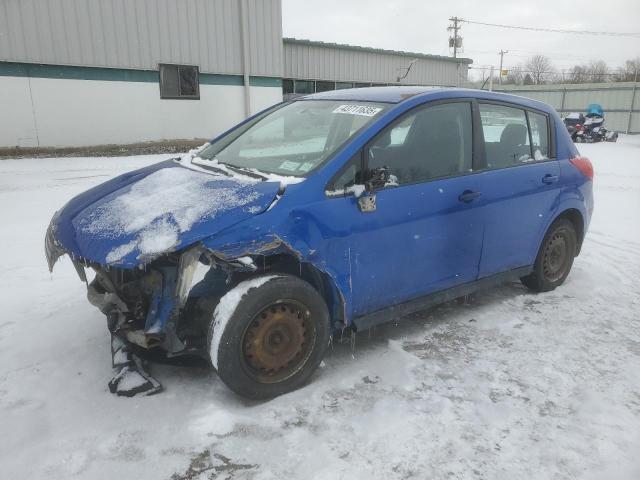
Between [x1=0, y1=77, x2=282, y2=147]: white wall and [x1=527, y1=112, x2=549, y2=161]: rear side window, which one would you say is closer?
[x1=527, y1=112, x2=549, y2=161]: rear side window

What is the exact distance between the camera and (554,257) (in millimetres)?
4457

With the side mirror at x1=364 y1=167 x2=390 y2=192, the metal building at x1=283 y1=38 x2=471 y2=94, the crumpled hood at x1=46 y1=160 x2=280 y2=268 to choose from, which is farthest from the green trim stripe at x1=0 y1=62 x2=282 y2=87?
the side mirror at x1=364 y1=167 x2=390 y2=192

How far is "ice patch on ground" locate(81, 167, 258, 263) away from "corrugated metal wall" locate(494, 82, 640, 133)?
96.7 feet

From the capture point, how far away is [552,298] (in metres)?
4.36

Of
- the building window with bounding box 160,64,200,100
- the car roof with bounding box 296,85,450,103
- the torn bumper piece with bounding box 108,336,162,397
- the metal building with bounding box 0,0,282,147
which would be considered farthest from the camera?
the building window with bounding box 160,64,200,100

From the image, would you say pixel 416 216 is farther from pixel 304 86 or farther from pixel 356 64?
pixel 356 64

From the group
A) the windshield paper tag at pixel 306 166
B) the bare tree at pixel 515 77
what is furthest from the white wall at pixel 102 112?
the bare tree at pixel 515 77

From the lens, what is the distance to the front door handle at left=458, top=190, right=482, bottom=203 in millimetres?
3383

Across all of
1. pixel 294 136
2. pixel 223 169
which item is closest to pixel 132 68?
pixel 294 136

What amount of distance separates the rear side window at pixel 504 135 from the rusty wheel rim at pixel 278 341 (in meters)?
1.87

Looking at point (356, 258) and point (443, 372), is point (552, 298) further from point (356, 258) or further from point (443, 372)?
point (356, 258)

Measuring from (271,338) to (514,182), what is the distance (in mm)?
2232

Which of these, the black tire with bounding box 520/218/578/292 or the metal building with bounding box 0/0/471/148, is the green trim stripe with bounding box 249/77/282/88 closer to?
the metal building with bounding box 0/0/471/148

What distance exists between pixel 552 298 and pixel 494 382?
1.70 meters
